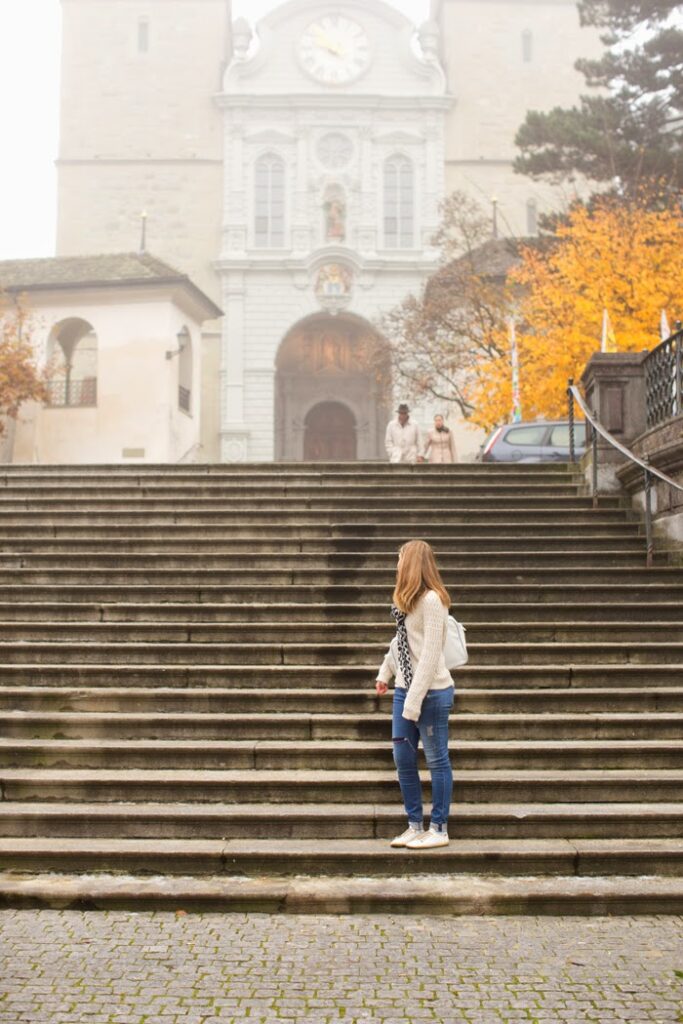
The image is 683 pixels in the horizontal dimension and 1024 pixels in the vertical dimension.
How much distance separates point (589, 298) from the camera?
90.2 feet

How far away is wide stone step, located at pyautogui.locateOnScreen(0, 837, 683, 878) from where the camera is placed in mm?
6684

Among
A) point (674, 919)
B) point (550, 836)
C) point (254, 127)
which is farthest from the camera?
point (254, 127)

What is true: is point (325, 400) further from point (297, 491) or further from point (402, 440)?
point (297, 491)

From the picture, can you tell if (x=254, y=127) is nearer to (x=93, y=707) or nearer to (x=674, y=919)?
(x=93, y=707)

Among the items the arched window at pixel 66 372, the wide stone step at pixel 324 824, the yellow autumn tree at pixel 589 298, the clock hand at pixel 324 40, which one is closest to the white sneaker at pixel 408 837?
the wide stone step at pixel 324 824

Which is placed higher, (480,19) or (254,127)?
(480,19)

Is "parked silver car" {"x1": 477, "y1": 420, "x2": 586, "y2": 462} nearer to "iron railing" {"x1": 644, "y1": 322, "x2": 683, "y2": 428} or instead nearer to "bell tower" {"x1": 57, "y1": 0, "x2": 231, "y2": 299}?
"iron railing" {"x1": 644, "y1": 322, "x2": 683, "y2": 428}

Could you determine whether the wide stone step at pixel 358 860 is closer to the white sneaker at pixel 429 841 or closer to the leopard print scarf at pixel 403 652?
the white sneaker at pixel 429 841

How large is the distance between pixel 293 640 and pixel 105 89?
4493 cm

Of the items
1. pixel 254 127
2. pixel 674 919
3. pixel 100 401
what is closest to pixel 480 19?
pixel 254 127

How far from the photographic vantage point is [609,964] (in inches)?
215

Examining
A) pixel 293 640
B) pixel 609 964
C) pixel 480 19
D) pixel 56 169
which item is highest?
pixel 480 19

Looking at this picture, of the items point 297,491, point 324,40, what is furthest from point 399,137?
point 297,491

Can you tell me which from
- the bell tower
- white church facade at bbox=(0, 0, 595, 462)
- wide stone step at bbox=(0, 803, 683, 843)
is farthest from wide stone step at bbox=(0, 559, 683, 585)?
the bell tower
